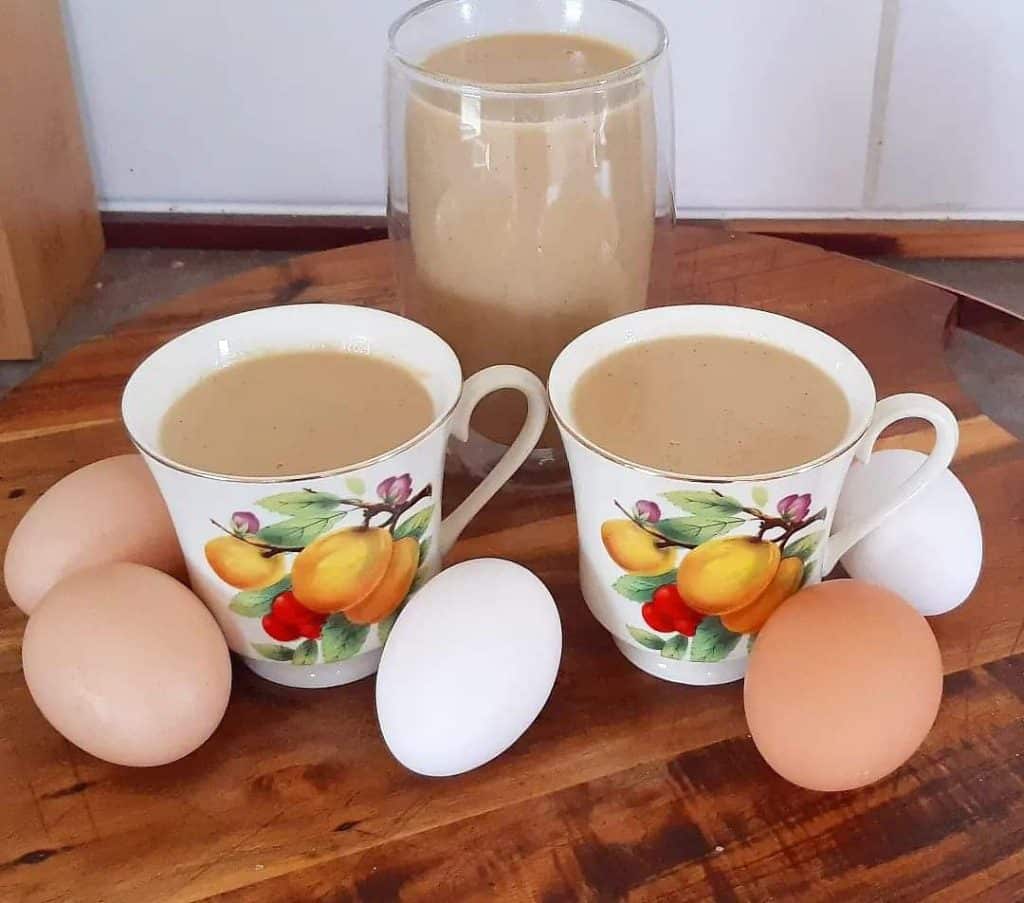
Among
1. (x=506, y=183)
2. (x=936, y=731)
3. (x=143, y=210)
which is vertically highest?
(x=506, y=183)

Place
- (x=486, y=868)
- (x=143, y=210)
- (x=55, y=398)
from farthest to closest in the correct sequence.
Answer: (x=143, y=210)
(x=55, y=398)
(x=486, y=868)

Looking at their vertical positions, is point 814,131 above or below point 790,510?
below

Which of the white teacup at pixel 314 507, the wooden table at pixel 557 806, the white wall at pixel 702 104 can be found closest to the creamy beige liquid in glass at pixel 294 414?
the white teacup at pixel 314 507

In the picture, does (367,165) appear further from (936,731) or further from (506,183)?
(936,731)

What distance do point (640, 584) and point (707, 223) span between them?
0.87 metres

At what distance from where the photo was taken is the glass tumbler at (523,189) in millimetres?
545

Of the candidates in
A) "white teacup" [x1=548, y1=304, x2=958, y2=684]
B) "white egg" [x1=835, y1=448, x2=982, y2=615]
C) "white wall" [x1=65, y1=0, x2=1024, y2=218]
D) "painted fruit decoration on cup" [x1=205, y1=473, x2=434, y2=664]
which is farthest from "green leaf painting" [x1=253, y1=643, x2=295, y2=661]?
"white wall" [x1=65, y1=0, x2=1024, y2=218]

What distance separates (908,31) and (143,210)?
0.84 meters

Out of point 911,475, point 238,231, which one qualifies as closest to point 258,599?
point 911,475

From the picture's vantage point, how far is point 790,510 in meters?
0.44

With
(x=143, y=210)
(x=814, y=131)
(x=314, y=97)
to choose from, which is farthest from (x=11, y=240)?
(x=814, y=131)

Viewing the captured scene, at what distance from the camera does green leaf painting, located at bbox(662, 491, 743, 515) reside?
0.42 metres

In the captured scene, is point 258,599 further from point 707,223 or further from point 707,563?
point 707,223

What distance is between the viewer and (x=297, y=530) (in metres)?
0.44
